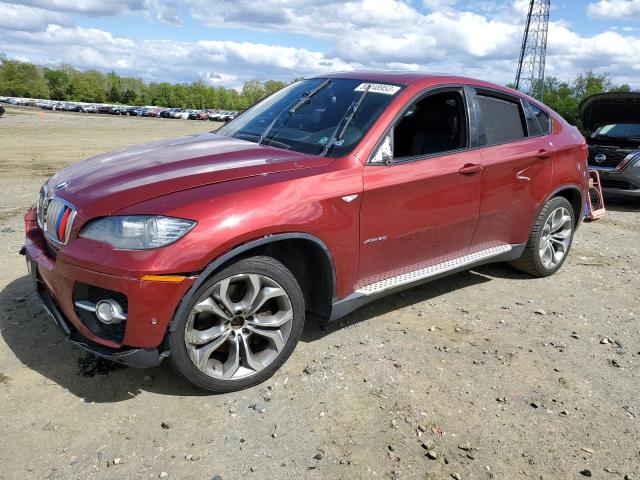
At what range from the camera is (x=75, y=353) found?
3471 millimetres

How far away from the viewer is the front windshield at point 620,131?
9.80 meters

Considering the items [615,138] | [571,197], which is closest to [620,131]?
[615,138]

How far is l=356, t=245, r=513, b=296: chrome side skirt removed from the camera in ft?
11.9

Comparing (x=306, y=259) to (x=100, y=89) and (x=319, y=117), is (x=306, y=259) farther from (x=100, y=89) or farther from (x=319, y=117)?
(x=100, y=89)

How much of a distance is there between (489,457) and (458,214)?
186 centimetres

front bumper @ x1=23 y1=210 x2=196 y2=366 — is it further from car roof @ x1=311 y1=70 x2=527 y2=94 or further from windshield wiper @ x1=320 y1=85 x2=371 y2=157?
car roof @ x1=311 y1=70 x2=527 y2=94

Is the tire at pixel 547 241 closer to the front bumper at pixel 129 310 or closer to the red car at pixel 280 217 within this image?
the red car at pixel 280 217

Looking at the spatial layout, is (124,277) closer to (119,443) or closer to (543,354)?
(119,443)

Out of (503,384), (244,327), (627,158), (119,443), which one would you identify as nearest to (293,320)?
(244,327)

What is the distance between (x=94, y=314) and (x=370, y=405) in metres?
1.60

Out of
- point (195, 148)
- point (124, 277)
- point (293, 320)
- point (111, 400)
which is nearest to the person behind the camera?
point (124, 277)

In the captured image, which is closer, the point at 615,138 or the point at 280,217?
the point at 280,217

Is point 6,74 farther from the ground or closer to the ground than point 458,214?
farther from the ground

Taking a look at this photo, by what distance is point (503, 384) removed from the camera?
3391 millimetres
